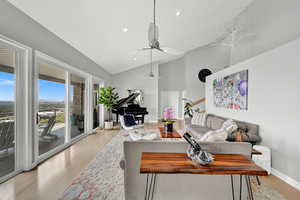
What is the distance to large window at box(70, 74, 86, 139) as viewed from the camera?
15.2 feet

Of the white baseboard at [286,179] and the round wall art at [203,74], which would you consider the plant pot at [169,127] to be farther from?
the round wall art at [203,74]

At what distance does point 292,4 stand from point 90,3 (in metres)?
4.26

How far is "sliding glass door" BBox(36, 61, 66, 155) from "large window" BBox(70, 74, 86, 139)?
430 mm

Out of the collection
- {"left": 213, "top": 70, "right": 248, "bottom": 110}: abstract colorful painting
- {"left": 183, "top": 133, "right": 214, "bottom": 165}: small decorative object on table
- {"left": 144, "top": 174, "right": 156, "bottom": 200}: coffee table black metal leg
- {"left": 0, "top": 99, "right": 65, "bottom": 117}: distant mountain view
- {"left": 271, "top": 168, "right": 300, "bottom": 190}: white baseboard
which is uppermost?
{"left": 213, "top": 70, "right": 248, "bottom": 110}: abstract colorful painting

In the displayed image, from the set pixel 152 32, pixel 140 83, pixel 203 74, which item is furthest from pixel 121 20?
pixel 203 74

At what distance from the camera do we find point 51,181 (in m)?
2.48

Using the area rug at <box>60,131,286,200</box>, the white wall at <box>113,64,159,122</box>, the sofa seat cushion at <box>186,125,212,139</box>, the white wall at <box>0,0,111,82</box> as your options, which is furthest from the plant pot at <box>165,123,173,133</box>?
the white wall at <box>113,64,159,122</box>

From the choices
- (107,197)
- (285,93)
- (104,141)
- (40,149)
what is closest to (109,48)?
(104,141)

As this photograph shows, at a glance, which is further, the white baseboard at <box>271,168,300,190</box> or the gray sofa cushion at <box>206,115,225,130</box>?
the gray sofa cushion at <box>206,115,225,130</box>

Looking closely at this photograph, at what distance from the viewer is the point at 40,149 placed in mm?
3328

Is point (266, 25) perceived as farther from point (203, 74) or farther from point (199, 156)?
point (199, 156)

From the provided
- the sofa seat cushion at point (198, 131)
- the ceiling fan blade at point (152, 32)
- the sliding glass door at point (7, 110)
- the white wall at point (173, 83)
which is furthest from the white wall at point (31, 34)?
the white wall at point (173, 83)

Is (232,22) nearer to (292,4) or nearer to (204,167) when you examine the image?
(292,4)

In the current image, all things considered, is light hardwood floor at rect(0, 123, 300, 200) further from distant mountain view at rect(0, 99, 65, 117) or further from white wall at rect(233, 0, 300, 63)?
white wall at rect(233, 0, 300, 63)
